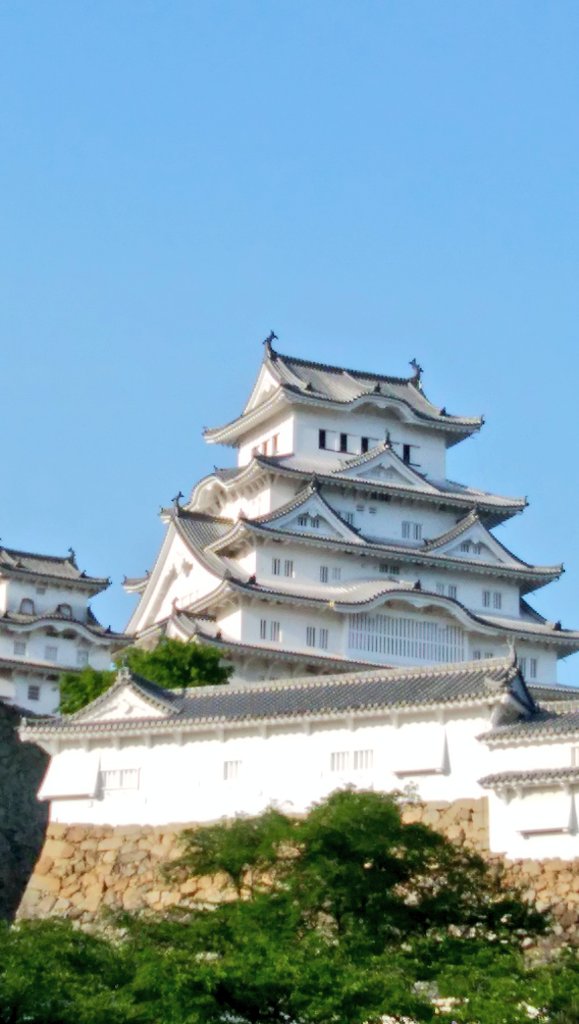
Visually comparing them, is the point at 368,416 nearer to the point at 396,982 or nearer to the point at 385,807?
the point at 385,807

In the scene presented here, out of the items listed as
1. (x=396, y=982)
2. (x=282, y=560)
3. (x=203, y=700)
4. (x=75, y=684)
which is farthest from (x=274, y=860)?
(x=282, y=560)

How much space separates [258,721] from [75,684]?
11447 millimetres

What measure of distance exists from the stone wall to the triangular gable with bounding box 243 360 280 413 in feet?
61.2

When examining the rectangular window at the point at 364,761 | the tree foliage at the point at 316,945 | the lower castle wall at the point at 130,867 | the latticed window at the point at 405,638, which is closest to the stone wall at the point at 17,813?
the lower castle wall at the point at 130,867

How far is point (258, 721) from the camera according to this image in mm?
33281

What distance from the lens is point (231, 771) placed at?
33438mm

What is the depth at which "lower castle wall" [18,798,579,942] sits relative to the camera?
29.8 meters

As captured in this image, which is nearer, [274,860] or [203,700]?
[274,860]

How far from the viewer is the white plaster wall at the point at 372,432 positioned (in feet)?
187

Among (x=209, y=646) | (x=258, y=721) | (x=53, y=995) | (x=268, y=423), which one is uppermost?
(x=268, y=423)

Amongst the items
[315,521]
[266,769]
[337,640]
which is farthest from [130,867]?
[315,521]

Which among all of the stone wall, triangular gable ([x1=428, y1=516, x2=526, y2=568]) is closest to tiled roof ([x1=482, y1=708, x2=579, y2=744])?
the stone wall

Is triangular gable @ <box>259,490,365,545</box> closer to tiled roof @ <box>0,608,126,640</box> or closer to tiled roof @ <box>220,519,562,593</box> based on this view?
tiled roof @ <box>220,519,562,593</box>

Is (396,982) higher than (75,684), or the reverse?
(75,684)
